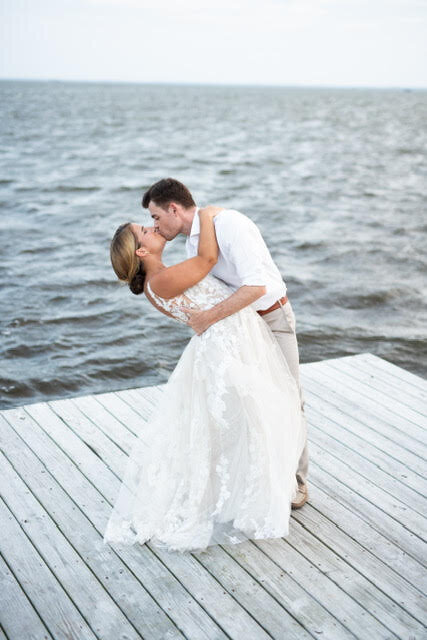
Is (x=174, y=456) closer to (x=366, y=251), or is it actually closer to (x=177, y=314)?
(x=177, y=314)

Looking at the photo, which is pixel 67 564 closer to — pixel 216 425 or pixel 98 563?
pixel 98 563

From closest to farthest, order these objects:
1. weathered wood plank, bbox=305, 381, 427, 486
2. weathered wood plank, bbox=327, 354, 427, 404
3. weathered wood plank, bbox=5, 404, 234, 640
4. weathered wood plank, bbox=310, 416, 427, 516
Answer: weathered wood plank, bbox=5, 404, 234, 640 < weathered wood plank, bbox=310, 416, 427, 516 < weathered wood plank, bbox=305, 381, 427, 486 < weathered wood plank, bbox=327, 354, 427, 404

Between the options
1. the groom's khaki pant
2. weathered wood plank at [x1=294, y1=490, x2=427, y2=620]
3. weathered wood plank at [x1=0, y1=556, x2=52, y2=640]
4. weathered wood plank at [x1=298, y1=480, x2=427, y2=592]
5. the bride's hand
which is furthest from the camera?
the groom's khaki pant

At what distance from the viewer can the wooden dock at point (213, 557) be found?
2.97m

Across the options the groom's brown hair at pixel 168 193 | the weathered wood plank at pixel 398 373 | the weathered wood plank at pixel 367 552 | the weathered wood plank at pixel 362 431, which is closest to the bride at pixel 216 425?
the groom's brown hair at pixel 168 193

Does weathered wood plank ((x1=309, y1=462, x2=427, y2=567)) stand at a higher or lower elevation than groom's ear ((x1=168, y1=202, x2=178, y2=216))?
lower

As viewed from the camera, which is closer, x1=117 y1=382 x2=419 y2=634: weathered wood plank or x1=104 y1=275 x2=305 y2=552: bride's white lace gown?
x1=117 y1=382 x2=419 y2=634: weathered wood plank

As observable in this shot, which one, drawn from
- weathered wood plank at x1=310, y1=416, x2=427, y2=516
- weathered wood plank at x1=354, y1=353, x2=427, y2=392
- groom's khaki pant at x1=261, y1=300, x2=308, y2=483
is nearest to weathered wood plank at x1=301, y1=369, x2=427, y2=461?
weathered wood plank at x1=310, y1=416, x2=427, y2=516

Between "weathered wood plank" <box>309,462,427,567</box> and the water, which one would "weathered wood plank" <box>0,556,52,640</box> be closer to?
"weathered wood plank" <box>309,462,427,567</box>

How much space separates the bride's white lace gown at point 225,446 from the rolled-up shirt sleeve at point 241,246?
234 millimetres

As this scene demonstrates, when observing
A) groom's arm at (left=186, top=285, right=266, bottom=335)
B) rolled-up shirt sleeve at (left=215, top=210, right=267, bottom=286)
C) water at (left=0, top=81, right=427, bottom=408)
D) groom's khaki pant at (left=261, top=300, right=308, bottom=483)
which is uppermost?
rolled-up shirt sleeve at (left=215, top=210, right=267, bottom=286)

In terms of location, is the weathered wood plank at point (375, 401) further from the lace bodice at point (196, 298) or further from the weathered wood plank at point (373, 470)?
the lace bodice at point (196, 298)

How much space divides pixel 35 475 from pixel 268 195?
60.8 ft

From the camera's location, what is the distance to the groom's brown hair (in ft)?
11.1
